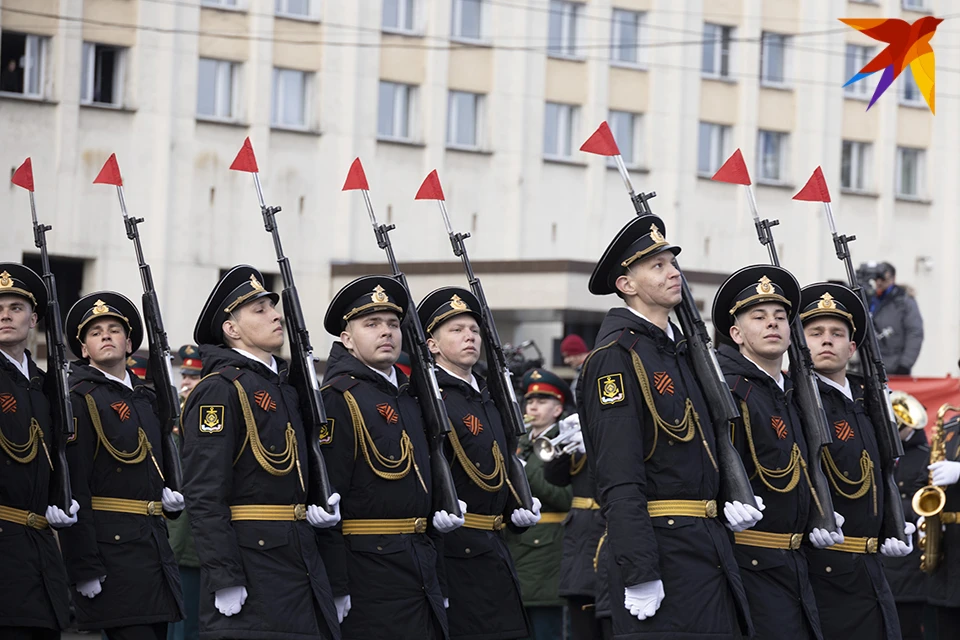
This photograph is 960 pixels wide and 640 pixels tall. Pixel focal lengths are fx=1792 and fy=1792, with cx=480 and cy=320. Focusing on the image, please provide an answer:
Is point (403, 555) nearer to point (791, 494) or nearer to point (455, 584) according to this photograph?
point (455, 584)

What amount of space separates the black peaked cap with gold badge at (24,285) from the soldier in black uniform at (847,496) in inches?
170

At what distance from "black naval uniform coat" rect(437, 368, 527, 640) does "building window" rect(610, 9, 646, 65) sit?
29025 mm

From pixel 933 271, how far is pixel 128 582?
3572 centimetres

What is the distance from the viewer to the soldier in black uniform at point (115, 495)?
33.3 feet

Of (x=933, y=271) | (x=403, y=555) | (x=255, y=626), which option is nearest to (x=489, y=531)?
(x=403, y=555)

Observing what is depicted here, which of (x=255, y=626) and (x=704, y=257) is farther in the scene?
(x=704, y=257)

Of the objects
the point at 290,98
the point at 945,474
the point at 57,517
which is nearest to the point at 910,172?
the point at 290,98

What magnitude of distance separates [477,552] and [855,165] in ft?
111

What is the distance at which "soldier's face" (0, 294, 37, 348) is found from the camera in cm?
976

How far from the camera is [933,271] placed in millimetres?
43406

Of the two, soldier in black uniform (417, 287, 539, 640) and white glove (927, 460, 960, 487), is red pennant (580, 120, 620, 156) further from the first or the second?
white glove (927, 460, 960, 487)

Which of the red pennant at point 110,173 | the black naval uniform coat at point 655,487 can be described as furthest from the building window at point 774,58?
the black naval uniform coat at point 655,487

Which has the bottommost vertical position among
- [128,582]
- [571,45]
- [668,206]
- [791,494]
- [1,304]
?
[128,582]

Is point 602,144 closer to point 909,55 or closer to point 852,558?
point 852,558
